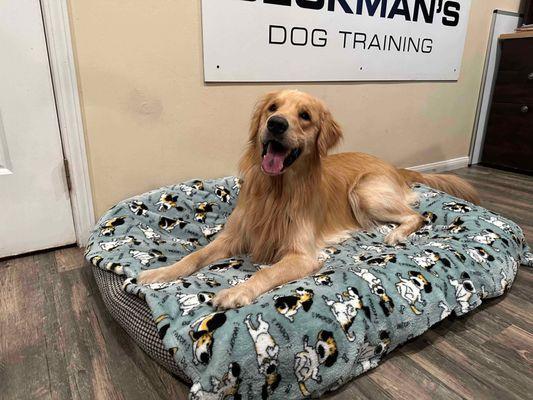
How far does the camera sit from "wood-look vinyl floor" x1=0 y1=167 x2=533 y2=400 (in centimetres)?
118

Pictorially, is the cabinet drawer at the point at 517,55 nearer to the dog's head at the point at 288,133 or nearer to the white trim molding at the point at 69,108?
the dog's head at the point at 288,133

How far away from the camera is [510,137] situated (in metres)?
3.77

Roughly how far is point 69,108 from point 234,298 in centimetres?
135

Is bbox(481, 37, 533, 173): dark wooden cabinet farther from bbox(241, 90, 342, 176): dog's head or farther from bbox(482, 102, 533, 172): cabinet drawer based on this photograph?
bbox(241, 90, 342, 176): dog's head

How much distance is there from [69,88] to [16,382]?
1330mm

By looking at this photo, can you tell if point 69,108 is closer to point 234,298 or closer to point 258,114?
point 258,114

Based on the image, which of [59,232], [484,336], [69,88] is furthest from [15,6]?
[484,336]

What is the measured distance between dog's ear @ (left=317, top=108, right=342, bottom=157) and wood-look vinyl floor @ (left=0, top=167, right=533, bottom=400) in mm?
842

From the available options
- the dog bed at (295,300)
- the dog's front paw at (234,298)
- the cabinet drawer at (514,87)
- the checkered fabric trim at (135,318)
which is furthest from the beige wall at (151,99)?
the cabinet drawer at (514,87)

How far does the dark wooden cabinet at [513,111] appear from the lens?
3.58 metres

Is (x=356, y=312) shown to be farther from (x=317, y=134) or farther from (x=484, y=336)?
(x=317, y=134)

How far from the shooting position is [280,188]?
66.3 inches

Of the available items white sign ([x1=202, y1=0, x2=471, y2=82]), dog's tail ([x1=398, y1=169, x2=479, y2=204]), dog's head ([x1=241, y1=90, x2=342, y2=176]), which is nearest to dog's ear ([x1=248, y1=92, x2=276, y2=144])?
dog's head ([x1=241, y1=90, x2=342, y2=176])

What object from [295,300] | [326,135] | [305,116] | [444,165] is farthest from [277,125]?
[444,165]
